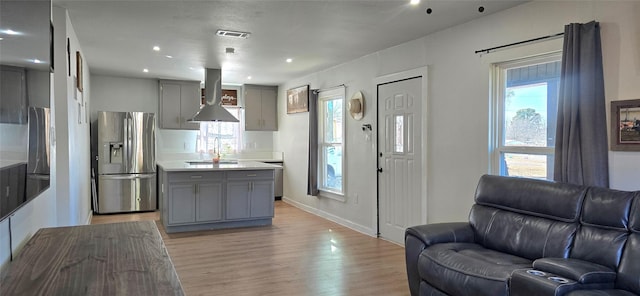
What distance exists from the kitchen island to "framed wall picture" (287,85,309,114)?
161 cm

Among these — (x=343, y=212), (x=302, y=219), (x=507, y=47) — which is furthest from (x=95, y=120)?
(x=507, y=47)

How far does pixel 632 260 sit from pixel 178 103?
691cm

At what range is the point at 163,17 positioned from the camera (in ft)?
11.8

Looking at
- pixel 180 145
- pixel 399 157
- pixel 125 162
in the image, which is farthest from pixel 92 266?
pixel 180 145

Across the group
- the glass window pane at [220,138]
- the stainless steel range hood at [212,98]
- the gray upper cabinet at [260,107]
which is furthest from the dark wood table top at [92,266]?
the gray upper cabinet at [260,107]

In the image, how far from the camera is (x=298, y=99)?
23.6ft

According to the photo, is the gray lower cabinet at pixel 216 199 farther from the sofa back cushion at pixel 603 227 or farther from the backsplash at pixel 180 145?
the sofa back cushion at pixel 603 227

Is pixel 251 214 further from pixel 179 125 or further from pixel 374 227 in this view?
pixel 179 125

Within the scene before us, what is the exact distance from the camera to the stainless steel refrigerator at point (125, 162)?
259 inches

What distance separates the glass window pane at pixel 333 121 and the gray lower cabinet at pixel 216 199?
1196mm

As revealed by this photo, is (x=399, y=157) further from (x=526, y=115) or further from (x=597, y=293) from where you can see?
(x=597, y=293)

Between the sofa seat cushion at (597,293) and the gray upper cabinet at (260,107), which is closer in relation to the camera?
the sofa seat cushion at (597,293)

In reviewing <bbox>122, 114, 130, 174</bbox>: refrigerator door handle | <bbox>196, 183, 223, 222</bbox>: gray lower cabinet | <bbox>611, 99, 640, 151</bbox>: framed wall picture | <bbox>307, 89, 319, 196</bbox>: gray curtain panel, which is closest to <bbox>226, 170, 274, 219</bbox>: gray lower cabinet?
<bbox>196, 183, 223, 222</bbox>: gray lower cabinet

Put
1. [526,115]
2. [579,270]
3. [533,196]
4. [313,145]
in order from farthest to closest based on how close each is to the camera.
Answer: [313,145] → [526,115] → [533,196] → [579,270]
